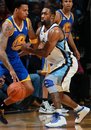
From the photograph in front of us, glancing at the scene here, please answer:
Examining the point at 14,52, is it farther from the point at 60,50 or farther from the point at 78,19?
the point at 78,19

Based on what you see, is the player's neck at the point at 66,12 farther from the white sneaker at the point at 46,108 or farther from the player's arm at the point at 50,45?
the player's arm at the point at 50,45

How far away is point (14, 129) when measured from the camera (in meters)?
6.09

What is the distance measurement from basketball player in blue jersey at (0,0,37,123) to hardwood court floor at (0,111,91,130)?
0.28 m

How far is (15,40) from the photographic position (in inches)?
249

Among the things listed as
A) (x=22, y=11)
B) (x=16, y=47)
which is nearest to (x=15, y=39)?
(x=16, y=47)

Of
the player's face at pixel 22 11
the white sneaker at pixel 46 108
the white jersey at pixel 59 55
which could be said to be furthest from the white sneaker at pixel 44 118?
the player's face at pixel 22 11

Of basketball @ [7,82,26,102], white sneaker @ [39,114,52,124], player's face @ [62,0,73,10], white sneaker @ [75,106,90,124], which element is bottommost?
white sneaker @ [39,114,52,124]

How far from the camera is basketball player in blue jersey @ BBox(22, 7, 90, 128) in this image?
20.4ft

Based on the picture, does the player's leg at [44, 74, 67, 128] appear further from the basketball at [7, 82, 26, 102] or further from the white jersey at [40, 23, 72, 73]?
the basketball at [7, 82, 26, 102]

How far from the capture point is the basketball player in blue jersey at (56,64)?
6211mm

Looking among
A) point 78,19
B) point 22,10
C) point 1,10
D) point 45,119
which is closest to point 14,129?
point 45,119

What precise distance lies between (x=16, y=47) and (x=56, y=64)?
61cm

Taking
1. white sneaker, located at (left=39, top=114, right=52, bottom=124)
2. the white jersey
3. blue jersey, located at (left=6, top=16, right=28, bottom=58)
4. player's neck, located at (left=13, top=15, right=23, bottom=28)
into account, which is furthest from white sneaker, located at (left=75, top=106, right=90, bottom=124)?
player's neck, located at (left=13, top=15, right=23, bottom=28)

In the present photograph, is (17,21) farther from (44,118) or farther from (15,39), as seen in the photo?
(44,118)
